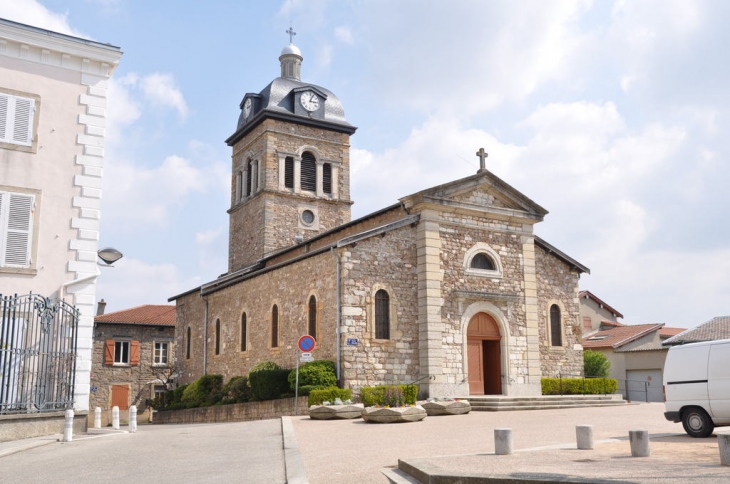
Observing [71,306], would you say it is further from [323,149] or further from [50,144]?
[323,149]

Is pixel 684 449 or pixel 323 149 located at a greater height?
pixel 323 149

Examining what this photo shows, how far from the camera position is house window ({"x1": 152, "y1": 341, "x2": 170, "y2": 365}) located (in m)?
39.1

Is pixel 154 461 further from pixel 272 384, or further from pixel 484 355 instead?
pixel 484 355

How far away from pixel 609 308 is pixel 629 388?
9.20 meters

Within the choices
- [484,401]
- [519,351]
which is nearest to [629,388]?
[519,351]

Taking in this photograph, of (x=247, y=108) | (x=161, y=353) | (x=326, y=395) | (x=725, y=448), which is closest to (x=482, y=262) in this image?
(x=326, y=395)

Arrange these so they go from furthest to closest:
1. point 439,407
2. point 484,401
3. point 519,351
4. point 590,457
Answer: point 519,351 < point 484,401 < point 439,407 < point 590,457

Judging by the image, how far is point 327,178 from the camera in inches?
1394

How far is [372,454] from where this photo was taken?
403 inches

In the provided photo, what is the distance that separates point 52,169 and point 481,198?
43.8ft

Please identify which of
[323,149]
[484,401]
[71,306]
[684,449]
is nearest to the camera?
[684,449]

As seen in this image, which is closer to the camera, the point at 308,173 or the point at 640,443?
the point at 640,443

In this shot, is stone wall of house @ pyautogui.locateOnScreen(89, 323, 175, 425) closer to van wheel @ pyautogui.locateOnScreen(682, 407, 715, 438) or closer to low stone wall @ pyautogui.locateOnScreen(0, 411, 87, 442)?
low stone wall @ pyautogui.locateOnScreen(0, 411, 87, 442)

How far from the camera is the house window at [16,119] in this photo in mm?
14336
